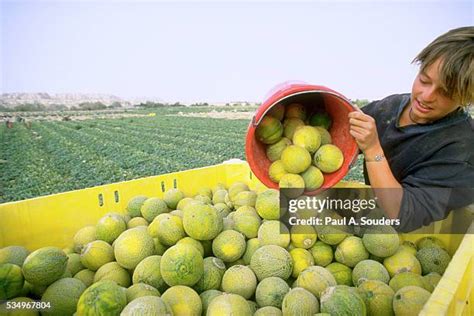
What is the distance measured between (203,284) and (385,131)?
2016mm

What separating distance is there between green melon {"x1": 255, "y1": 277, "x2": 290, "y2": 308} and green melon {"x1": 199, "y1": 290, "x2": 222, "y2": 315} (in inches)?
10.0

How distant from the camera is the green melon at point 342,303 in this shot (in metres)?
1.83

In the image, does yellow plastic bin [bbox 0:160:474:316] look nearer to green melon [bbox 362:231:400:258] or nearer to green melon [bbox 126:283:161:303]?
green melon [bbox 362:231:400:258]

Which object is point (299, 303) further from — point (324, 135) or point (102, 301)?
point (324, 135)

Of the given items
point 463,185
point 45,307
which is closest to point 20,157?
point 45,307

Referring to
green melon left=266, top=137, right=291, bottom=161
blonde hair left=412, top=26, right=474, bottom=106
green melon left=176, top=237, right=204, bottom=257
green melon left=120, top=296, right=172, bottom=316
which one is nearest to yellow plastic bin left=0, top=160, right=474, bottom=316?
green melon left=266, top=137, right=291, bottom=161

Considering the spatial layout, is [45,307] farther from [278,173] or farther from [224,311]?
[278,173]

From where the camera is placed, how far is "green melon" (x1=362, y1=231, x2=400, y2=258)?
2.39m

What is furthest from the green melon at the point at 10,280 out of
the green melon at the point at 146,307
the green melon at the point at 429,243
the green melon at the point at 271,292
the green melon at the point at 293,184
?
the green melon at the point at 429,243

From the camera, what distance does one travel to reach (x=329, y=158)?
264 centimetres

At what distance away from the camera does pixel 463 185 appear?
234cm

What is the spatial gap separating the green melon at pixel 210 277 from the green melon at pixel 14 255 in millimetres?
1104

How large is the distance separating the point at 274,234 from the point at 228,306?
705mm

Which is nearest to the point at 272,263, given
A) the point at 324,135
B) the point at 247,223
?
the point at 247,223
